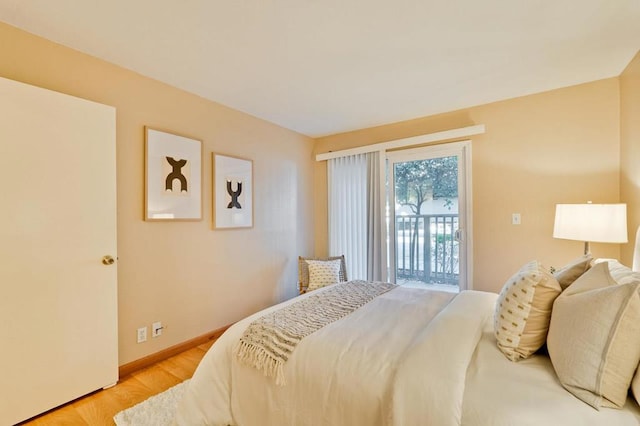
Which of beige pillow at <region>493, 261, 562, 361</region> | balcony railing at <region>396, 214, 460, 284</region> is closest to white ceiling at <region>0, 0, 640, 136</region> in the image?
balcony railing at <region>396, 214, 460, 284</region>

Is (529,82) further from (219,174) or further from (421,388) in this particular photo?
(219,174)

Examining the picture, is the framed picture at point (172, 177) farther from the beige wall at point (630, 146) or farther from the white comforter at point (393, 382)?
the beige wall at point (630, 146)

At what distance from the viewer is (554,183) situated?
2.70 meters

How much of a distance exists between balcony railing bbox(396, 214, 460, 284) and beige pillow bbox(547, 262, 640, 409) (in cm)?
223

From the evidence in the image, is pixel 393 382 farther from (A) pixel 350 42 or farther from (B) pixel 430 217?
(B) pixel 430 217

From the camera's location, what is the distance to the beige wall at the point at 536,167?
2.52m

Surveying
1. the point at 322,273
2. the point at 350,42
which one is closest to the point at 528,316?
the point at 350,42

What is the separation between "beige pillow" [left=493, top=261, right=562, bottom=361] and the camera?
122 centimetres

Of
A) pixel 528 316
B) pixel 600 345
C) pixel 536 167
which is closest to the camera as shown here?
pixel 600 345

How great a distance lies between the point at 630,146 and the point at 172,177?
3.75m

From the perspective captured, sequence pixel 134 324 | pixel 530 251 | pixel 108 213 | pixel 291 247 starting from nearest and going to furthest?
pixel 108 213, pixel 134 324, pixel 530 251, pixel 291 247

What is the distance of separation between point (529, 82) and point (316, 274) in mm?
2829

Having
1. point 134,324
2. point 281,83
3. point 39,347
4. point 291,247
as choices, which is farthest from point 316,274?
point 39,347

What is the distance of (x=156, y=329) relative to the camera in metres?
2.46
